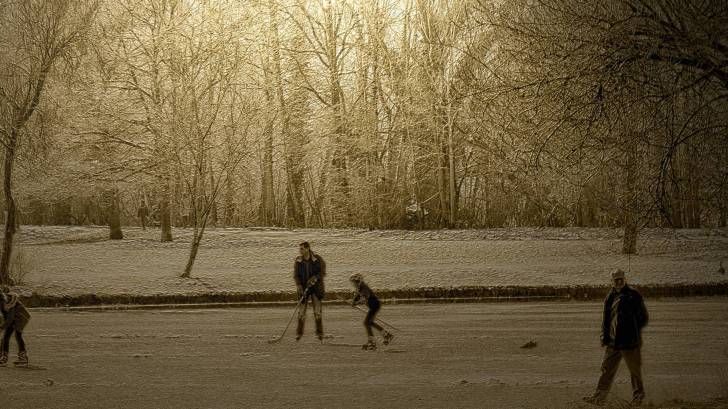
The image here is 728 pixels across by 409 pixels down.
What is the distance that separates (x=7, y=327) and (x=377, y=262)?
17531mm

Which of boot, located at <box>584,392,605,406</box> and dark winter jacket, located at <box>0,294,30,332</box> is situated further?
dark winter jacket, located at <box>0,294,30,332</box>

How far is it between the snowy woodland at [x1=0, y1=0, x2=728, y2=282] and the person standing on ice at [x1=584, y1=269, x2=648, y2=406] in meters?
1.42

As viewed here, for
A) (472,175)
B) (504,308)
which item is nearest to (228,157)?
(504,308)

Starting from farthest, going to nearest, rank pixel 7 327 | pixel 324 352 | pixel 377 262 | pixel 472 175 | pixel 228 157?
1. pixel 472 175
2. pixel 377 262
3. pixel 228 157
4. pixel 324 352
5. pixel 7 327

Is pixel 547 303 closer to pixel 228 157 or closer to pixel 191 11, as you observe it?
pixel 228 157

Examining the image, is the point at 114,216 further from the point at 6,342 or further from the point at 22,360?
the point at 22,360

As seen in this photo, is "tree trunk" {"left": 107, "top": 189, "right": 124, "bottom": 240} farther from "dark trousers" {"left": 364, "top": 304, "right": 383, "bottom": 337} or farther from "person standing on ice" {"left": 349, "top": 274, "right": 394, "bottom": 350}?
"dark trousers" {"left": 364, "top": 304, "right": 383, "bottom": 337}

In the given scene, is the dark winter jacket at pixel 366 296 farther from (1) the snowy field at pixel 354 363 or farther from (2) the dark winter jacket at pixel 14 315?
(2) the dark winter jacket at pixel 14 315

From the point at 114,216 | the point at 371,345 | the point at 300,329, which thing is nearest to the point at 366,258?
the point at 114,216

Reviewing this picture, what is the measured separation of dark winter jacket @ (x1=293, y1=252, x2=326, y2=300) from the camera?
17.0 metres

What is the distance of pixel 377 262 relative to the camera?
30781 millimetres

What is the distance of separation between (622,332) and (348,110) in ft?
105

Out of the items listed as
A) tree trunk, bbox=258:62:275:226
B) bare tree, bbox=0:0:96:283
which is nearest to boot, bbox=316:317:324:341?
bare tree, bbox=0:0:96:283

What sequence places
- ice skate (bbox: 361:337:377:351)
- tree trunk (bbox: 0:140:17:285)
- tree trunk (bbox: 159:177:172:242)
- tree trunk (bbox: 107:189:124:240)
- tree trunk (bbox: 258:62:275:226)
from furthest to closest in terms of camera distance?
tree trunk (bbox: 107:189:124:240), tree trunk (bbox: 159:177:172:242), tree trunk (bbox: 258:62:275:226), tree trunk (bbox: 0:140:17:285), ice skate (bbox: 361:337:377:351)
